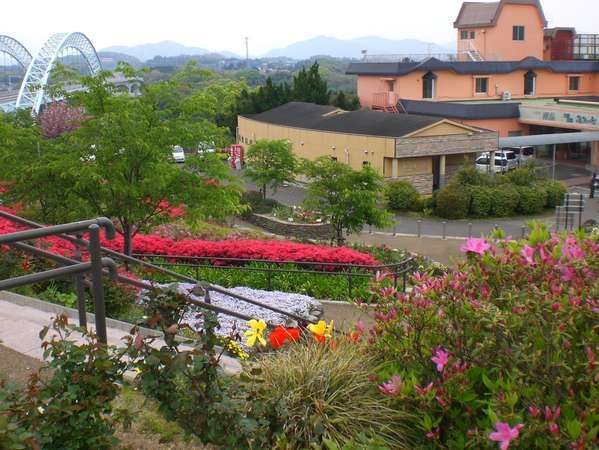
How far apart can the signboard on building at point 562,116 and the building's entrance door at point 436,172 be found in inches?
603

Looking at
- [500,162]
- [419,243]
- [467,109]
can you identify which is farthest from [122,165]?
[467,109]

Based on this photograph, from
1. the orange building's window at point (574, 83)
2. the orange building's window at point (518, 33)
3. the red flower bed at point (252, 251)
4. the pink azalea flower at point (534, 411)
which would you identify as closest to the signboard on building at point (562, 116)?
the orange building's window at point (574, 83)

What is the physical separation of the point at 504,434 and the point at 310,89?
59.6 meters

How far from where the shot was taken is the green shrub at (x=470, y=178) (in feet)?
120

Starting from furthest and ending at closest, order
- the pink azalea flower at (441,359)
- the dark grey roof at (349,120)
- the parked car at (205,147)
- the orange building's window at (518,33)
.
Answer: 1. the orange building's window at (518,33)
2. the dark grey roof at (349,120)
3. the parked car at (205,147)
4. the pink azalea flower at (441,359)

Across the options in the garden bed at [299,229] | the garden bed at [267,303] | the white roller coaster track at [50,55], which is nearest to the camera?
the garden bed at [267,303]

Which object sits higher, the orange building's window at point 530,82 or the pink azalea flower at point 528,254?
the orange building's window at point 530,82

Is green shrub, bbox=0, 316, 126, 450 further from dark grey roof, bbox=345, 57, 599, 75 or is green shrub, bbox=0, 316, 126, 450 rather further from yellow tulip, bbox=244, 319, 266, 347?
dark grey roof, bbox=345, 57, 599, 75

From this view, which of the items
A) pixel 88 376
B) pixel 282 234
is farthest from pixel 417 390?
pixel 282 234

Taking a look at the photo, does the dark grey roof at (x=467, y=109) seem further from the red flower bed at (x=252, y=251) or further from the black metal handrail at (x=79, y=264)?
the black metal handrail at (x=79, y=264)

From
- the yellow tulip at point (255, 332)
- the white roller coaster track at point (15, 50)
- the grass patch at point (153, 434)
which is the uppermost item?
the white roller coaster track at point (15, 50)

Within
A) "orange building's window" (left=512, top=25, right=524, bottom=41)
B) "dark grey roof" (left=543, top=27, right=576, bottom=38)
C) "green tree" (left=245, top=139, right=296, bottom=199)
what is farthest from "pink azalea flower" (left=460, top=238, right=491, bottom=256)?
"dark grey roof" (left=543, top=27, right=576, bottom=38)

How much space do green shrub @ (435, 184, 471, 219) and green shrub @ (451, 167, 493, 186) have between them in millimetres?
1233

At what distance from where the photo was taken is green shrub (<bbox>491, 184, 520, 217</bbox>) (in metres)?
35.2
